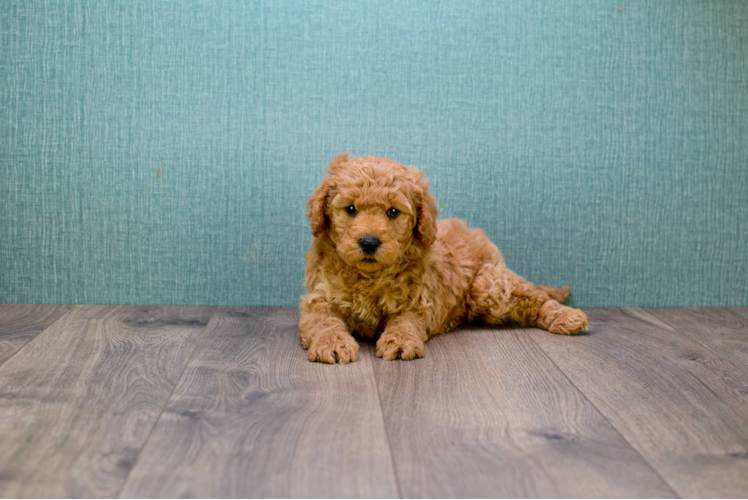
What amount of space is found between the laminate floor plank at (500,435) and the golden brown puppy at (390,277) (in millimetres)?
195

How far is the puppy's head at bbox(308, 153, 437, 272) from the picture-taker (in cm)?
216

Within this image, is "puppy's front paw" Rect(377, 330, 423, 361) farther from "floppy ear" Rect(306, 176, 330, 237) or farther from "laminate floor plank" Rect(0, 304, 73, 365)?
"laminate floor plank" Rect(0, 304, 73, 365)

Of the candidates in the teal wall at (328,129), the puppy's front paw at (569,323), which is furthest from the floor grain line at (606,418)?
the teal wall at (328,129)

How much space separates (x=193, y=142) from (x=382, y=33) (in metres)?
0.96

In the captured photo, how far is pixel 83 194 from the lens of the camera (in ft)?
9.34

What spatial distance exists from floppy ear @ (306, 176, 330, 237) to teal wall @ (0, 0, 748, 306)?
1.94 ft

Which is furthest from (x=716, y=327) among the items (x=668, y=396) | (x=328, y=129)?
(x=328, y=129)

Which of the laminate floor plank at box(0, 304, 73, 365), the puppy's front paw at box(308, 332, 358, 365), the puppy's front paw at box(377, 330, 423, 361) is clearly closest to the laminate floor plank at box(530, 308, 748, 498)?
the puppy's front paw at box(377, 330, 423, 361)

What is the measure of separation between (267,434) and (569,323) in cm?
146

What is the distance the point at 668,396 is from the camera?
1.84 metres

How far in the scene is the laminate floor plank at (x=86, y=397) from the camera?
131 centimetres

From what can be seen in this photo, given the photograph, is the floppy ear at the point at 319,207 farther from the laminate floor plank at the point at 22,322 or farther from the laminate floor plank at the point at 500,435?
the laminate floor plank at the point at 22,322

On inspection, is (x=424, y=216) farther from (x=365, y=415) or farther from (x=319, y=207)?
(x=365, y=415)

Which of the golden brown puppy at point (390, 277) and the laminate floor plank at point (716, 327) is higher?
the golden brown puppy at point (390, 277)
